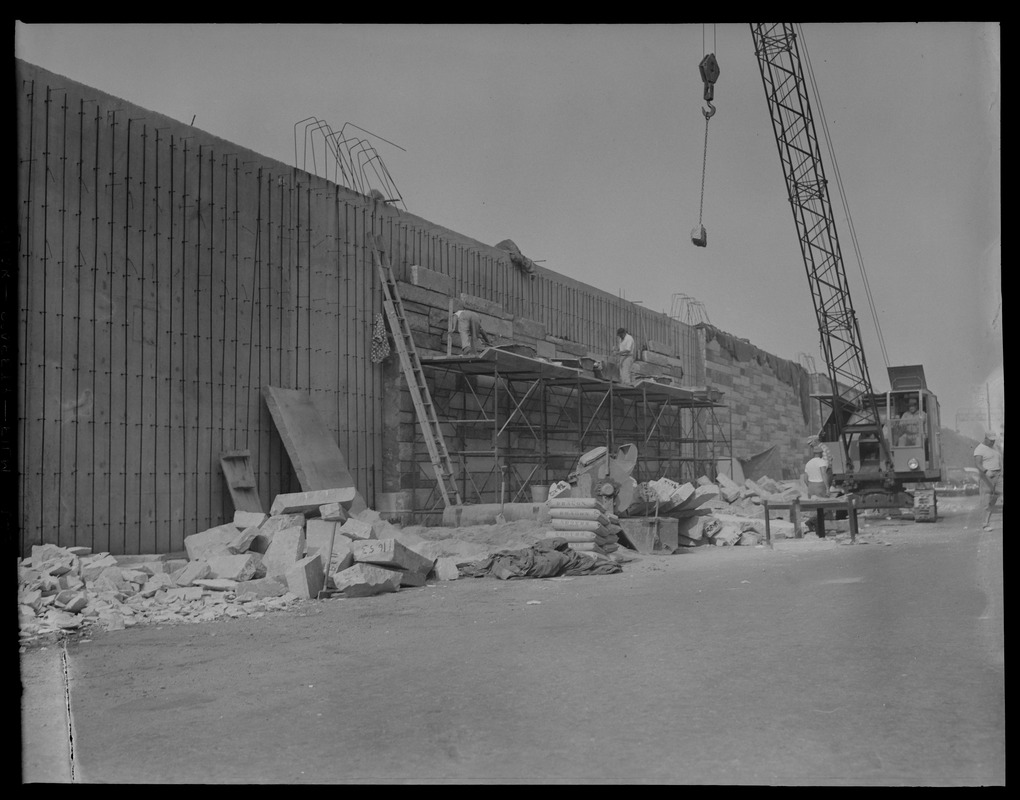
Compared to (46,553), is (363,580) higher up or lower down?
lower down

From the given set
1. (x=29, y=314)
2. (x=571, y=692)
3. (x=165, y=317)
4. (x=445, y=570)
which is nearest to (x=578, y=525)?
(x=445, y=570)

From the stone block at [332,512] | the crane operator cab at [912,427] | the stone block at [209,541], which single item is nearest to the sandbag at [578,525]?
the stone block at [332,512]

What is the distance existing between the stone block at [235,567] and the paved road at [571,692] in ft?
4.08

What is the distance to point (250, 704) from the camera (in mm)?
5551

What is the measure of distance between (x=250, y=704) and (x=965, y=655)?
181 inches

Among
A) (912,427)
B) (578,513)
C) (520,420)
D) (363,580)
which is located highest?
(520,420)

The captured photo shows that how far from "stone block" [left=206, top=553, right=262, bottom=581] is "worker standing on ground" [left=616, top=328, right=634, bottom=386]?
12765mm

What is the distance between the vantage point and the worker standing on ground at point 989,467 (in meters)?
5.77

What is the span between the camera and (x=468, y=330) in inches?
688

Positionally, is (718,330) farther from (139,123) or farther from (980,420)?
(980,420)

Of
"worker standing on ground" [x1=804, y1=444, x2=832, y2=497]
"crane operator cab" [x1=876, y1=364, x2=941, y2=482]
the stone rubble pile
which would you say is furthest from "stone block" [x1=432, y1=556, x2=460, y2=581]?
"crane operator cab" [x1=876, y1=364, x2=941, y2=482]

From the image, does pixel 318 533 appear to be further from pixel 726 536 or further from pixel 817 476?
pixel 817 476

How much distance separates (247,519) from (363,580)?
9.05 ft

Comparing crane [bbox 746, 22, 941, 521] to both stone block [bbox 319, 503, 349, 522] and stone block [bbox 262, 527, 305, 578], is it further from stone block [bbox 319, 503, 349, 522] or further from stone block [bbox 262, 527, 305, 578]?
stone block [bbox 262, 527, 305, 578]
